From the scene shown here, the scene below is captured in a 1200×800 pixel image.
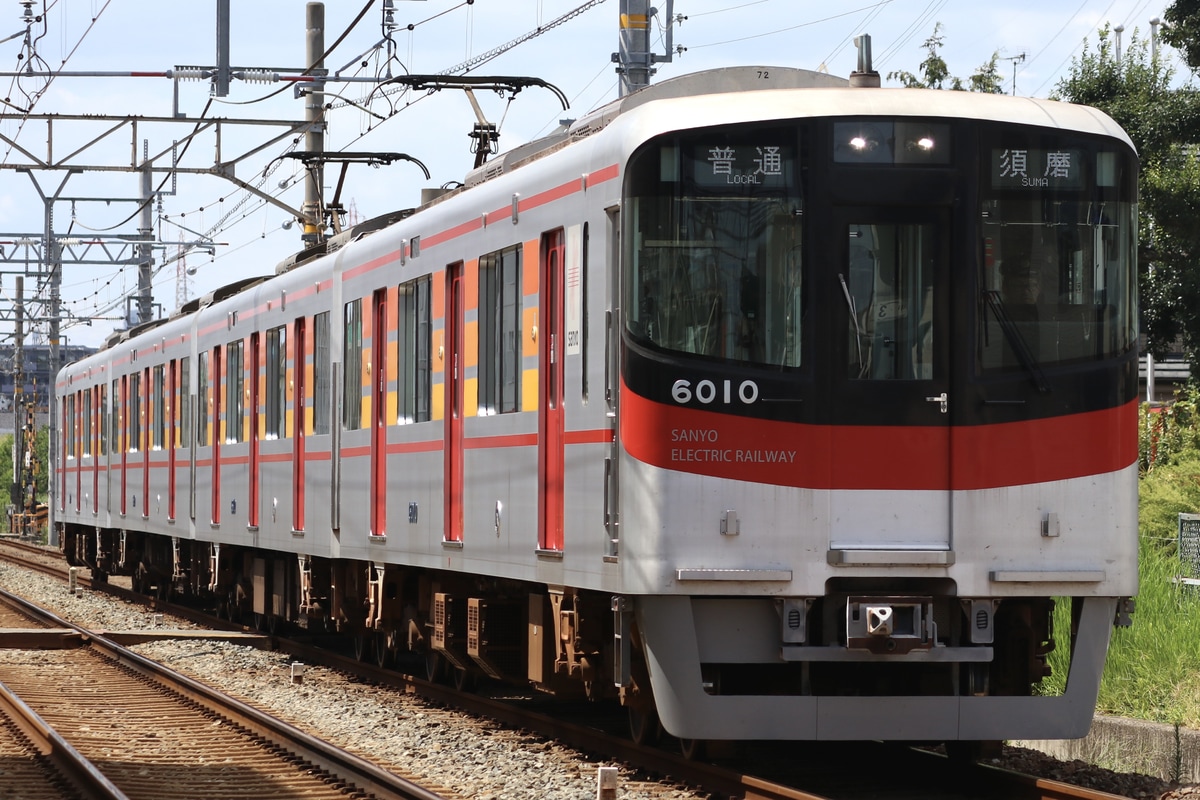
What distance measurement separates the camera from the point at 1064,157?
8.65 meters

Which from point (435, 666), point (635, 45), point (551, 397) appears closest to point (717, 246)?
point (551, 397)

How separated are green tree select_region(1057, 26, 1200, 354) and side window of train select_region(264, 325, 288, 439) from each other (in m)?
9.98

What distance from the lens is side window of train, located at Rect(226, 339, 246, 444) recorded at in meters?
18.3

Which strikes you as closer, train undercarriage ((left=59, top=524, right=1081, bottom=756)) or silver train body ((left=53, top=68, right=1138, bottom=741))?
silver train body ((left=53, top=68, right=1138, bottom=741))

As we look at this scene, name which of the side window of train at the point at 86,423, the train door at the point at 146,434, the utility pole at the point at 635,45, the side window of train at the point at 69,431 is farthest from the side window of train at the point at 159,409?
the utility pole at the point at 635,45

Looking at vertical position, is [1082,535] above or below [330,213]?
below

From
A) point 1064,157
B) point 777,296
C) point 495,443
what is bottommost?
point 495,443

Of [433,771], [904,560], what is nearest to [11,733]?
[433,771]

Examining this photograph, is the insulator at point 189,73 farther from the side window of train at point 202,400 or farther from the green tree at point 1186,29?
the green tree at point 1186,29

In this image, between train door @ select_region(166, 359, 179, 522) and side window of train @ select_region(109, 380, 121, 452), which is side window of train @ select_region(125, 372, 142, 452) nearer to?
side window of train @ select_region(109, 380, 121, 452)

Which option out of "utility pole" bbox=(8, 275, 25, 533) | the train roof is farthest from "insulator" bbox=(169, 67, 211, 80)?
"utility pole" bbox=(8, 275, 25, 533)

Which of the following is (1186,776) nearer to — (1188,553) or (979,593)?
(979,593)

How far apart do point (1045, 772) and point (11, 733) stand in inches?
247

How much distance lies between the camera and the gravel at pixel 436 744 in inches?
354
